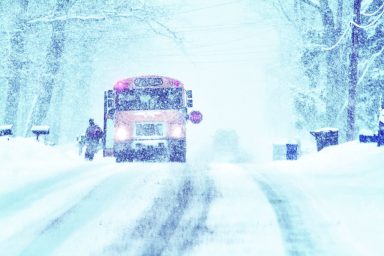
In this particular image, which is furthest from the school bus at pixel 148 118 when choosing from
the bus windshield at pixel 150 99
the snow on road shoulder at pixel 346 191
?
the snow on road shoulder at pixel 346 191

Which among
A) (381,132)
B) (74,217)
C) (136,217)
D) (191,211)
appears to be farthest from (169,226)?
(381,132)

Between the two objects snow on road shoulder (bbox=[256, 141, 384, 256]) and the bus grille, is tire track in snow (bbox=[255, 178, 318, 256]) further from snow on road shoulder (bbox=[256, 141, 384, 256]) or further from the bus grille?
the bus grille

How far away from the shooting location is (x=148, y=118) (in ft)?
58.0

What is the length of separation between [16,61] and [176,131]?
11232mm

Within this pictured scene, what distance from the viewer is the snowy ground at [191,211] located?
251 inches

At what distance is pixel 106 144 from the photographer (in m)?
20.2

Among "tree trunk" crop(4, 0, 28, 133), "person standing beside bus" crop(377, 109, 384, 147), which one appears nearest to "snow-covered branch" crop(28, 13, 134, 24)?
"tree trunk" crop(4, 0, 28, 133)

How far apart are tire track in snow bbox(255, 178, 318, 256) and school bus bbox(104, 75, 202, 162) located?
8.47 metres

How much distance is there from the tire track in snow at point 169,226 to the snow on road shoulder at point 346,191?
1.56 m

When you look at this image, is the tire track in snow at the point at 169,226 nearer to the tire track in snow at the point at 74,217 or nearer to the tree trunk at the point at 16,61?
the tire track in snow at the point at 74,217

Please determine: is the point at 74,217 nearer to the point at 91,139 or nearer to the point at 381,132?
the point at 381,132

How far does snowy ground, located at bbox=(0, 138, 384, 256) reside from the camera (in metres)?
6.36

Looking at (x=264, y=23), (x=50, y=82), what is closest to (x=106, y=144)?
(x=50, y=82)

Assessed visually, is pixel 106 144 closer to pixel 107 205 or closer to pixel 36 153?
pixel 36 153
